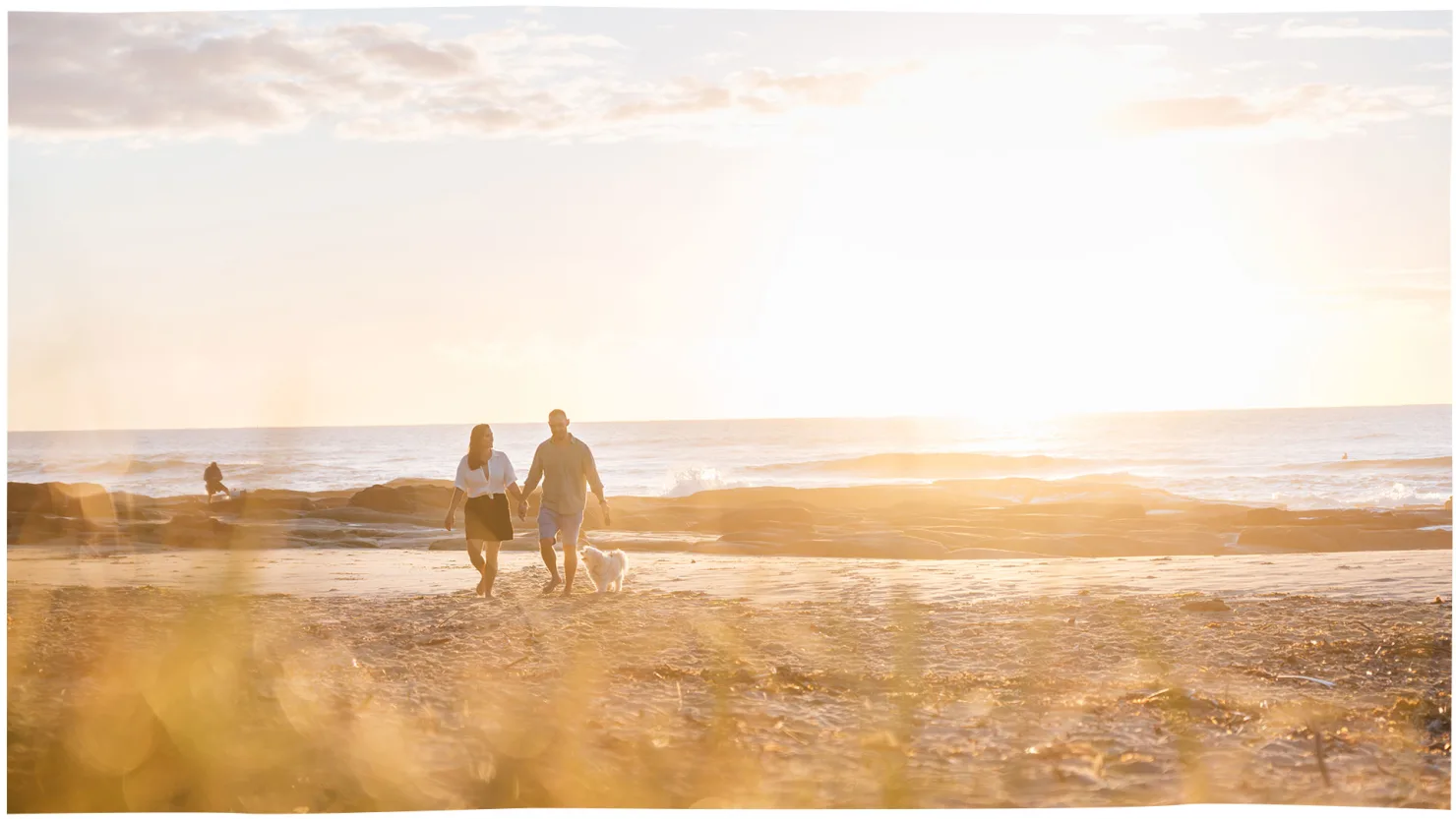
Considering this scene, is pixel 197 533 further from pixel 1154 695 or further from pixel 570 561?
pixel 1154 695

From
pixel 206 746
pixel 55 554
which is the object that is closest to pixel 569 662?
pixel 206 746

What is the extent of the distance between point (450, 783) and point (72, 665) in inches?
124

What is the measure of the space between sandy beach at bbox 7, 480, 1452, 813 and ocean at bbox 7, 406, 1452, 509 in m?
15.4

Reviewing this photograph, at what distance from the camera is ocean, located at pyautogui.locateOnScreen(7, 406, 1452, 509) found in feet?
104

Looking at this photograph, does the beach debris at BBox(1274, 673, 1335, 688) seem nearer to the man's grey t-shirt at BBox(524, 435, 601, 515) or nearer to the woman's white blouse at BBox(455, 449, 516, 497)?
the man's grey t-shirt at BBox(524, 435, 601, 515)

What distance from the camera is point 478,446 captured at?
31.2 feet

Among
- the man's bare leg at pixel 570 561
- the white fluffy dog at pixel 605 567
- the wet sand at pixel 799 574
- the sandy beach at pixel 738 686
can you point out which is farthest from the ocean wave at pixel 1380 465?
the man's bare leg at pixel 570 561

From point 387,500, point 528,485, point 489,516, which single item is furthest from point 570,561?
point 387,500

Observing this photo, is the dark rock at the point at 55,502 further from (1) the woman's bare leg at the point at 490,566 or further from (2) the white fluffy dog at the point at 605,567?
(2) the white fluffy dog at the point at 605,567

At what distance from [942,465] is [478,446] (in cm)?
3392

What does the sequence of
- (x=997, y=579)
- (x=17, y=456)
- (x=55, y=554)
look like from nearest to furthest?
1. (x=997, y=579)
2. (x=55, y=554)
3. (x=17, y=456)

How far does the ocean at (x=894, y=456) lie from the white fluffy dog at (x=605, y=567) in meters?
16.8

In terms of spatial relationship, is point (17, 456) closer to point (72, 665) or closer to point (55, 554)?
point (55, 554)

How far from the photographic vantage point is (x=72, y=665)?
7207mm
